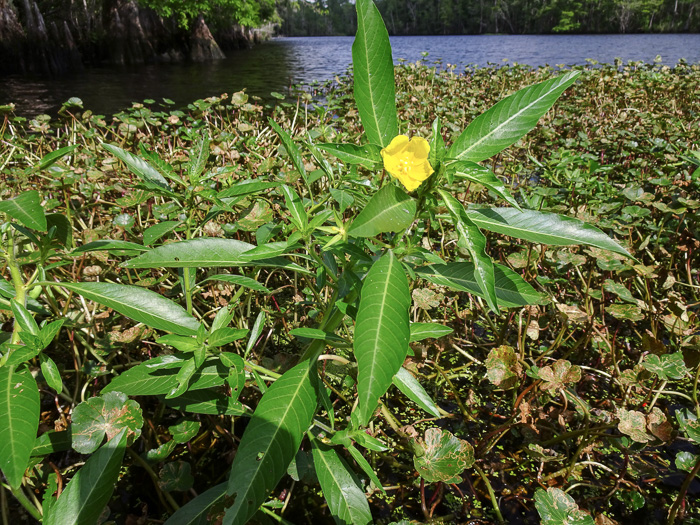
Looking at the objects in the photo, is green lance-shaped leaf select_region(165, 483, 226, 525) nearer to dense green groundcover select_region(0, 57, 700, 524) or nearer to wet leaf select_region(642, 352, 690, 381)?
dense green groundcover select_region(0, 57, 700, 524)

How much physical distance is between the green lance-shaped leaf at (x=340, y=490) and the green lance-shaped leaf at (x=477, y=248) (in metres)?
0.53

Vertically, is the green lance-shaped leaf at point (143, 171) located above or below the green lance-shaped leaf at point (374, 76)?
below

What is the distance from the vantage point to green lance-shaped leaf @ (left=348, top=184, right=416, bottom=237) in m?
0.66

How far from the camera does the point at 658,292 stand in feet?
6.28

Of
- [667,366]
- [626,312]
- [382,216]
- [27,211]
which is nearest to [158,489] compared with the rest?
[27,211]

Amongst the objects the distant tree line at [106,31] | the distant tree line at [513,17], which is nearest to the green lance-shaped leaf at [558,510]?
the distant tree line at [106,31]

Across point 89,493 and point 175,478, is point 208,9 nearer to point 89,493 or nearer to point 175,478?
point 175,478

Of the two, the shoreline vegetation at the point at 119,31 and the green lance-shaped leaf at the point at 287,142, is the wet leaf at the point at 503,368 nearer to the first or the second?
the green lance-shaped leaf at the point at 287,142

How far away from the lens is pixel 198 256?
89 cm

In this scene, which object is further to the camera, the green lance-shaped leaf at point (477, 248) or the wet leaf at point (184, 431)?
the wet leaf at point (184, 431)

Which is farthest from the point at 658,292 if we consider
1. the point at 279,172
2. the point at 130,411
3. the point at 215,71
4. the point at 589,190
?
the point at 215,71

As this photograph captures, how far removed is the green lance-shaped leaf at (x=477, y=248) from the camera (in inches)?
27.1

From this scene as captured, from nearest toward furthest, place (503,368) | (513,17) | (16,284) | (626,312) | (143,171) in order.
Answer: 1. (16,284)
2. (143,171)
3. (503,368)
4. (626,312)
5. (513,17)

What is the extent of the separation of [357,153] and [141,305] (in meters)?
0.58
